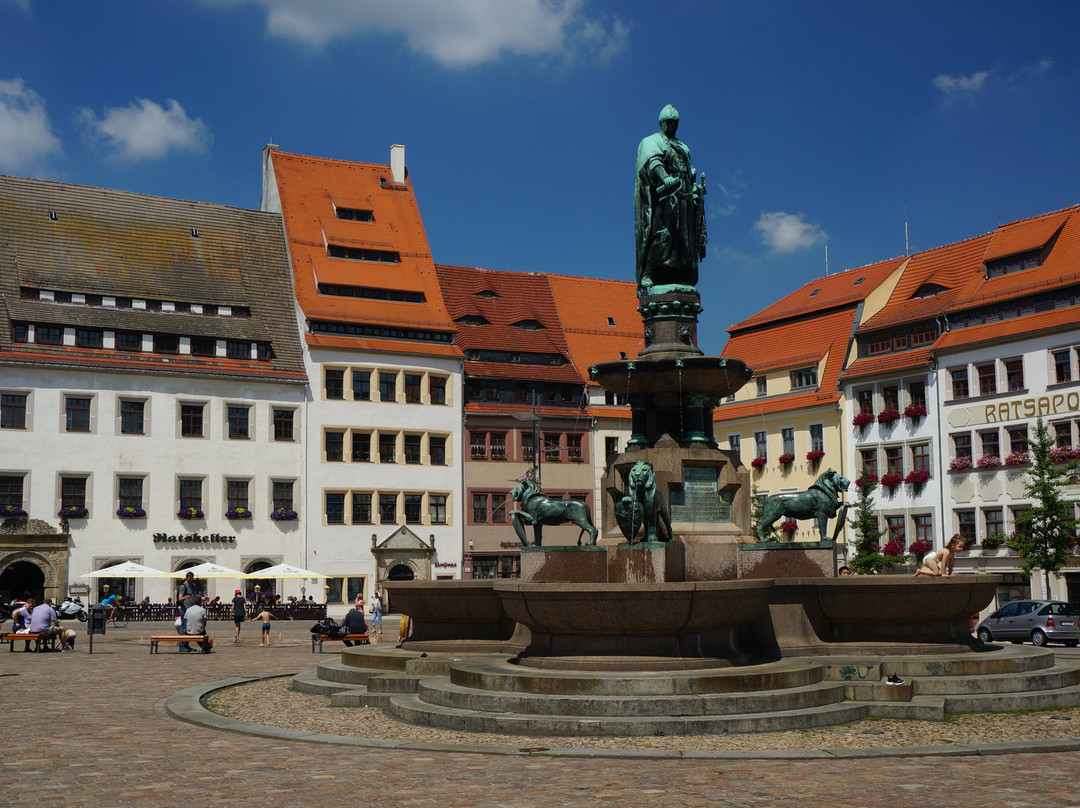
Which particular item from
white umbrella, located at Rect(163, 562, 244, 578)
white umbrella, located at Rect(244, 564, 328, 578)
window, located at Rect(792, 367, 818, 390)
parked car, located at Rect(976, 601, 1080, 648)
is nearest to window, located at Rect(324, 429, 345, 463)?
white umbrella, located at Rect(244, 564, 328, 578)

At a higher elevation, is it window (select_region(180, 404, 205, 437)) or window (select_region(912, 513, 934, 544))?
window (select_region(180, 404, 205, 437))

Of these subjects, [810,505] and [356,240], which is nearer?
[810,505]

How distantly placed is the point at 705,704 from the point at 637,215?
859 centimetres

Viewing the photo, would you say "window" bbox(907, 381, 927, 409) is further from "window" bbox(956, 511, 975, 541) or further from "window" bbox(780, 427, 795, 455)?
"window" bbox(780, 427, 795, 455)

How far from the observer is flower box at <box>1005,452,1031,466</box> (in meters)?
43.4

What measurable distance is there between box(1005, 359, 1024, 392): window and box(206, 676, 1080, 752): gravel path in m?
33.4

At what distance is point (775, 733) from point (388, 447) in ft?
136

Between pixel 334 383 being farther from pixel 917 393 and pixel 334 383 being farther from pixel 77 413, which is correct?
pixel 917 393

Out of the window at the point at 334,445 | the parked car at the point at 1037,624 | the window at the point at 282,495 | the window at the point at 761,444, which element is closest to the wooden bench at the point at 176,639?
the parked car at the point at 1037,624

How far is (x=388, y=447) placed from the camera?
52469 millimetres

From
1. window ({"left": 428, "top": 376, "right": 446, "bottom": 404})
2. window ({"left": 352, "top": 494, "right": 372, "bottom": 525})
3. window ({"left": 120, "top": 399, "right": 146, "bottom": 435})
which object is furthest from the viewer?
window ({"left": 428, "top": 376, "right": 446, "bottom": 404})

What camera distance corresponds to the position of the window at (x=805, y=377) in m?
53.6

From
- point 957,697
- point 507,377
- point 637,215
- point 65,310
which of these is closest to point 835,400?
point 507,377

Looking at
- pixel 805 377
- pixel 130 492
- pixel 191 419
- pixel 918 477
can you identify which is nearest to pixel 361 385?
pixel 191 419
